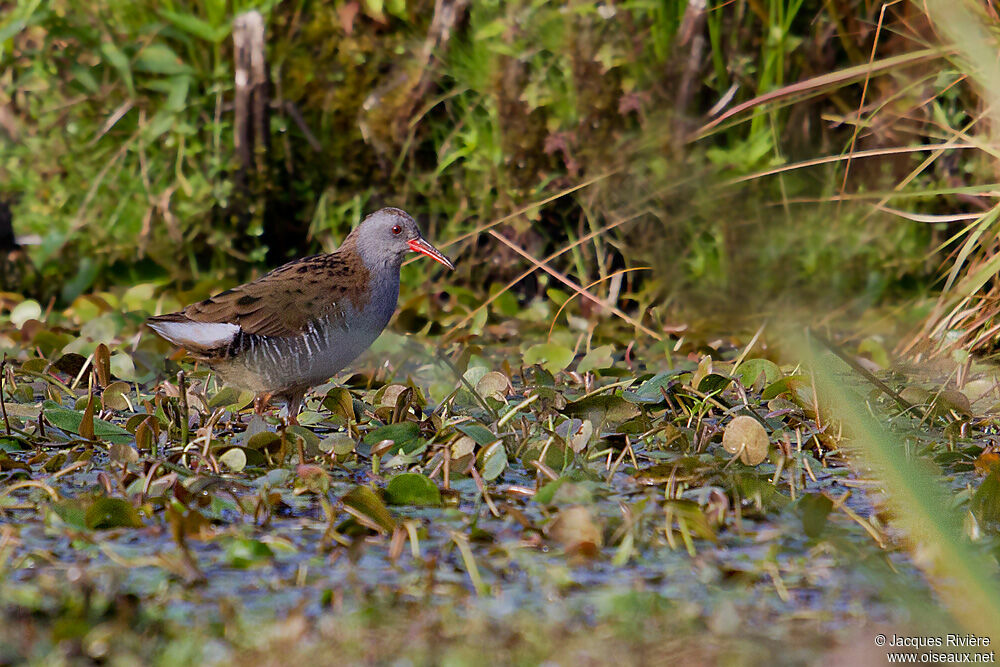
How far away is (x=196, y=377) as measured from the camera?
4281 mm

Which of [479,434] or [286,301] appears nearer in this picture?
[479,434]

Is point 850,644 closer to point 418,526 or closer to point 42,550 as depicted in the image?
point 418,526

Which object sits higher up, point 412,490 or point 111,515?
point 111,515

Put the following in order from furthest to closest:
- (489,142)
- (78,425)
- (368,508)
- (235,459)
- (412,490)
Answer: (489,142) → (78,425) → (235,459) → (412,490) → (368,508)

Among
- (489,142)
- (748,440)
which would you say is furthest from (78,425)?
(489,142)

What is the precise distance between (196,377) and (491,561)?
2.12 metres

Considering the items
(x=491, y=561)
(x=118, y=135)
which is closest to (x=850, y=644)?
(x=491, y=561)

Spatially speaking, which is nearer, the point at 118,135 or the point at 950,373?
the point at 950,373

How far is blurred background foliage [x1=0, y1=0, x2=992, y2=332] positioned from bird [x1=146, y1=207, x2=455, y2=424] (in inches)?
63.7

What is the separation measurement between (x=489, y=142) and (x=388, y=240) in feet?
5.78

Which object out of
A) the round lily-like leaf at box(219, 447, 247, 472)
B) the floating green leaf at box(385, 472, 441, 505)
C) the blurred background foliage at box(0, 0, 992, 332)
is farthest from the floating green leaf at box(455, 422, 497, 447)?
the blurred background foliage at box(0, 0, 992, 332)

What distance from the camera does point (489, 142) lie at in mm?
5613

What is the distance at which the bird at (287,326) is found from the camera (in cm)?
360

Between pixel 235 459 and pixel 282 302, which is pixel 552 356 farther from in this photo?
pixel 235 459
